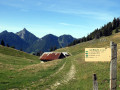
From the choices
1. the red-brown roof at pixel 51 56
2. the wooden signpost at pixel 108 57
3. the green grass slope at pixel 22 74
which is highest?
the wooden signpost at pixel 108 57

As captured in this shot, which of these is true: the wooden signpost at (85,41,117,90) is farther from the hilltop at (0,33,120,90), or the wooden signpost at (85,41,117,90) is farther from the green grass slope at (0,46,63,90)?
the green grass slope at (0,46,63,90)

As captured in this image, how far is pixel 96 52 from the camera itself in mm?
8266

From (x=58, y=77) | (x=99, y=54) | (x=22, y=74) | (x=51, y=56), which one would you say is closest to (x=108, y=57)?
(x=99, y=54)

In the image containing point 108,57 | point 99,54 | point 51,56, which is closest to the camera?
point 108,57

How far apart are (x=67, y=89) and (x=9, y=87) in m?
7.29

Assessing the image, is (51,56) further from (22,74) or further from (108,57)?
(108,57)

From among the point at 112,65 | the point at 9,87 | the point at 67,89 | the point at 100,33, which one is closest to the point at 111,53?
the point at 112,65

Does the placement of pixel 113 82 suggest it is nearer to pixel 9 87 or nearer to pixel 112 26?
pixel 9 87

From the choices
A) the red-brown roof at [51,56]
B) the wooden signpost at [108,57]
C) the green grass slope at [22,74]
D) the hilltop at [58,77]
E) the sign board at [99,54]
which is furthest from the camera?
the red-brown roof at [51,56]

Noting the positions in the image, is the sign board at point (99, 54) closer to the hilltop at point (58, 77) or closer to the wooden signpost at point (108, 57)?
the wooden signpost at point (108, 57)

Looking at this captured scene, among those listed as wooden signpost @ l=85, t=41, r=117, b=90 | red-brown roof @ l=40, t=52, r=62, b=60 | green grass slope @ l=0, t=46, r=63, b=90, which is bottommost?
green grass slope @ l=0, t=46, r=63, b=90

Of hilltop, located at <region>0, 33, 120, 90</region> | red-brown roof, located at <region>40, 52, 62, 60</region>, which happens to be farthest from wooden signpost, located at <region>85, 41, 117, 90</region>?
red-brown roof, located at <region>40, 52, 62, 60</region>

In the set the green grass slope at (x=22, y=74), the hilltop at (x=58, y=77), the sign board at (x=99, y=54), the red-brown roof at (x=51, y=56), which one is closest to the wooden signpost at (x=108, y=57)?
the sign board at (x=99, y=54)

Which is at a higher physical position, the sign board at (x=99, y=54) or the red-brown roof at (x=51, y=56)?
the sign board at (x=99, y=54)
